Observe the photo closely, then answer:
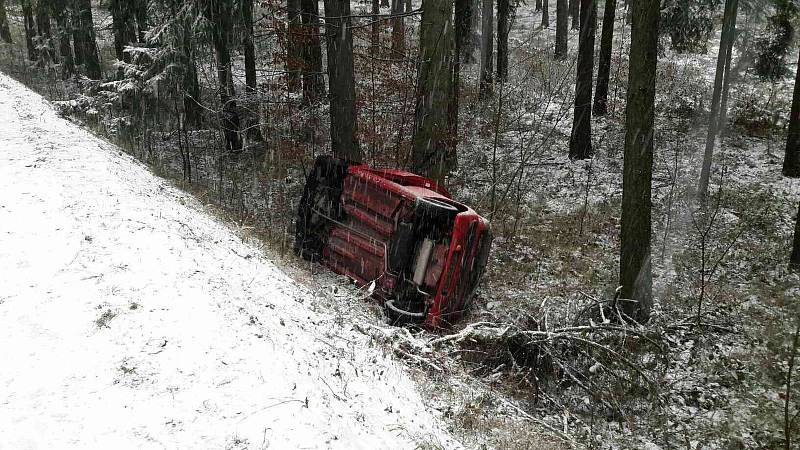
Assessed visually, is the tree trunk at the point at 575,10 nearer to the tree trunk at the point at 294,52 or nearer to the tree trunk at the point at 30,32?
the tree trunk at the point at 294,52

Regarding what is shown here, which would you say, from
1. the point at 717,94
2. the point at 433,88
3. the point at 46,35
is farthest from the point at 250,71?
the point at 46,35

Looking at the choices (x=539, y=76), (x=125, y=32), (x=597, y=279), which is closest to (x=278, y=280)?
(x=597, y=279)

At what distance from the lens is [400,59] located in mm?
12953

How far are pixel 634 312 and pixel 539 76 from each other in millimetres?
15574

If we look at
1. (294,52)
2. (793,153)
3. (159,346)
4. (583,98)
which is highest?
(294,52)

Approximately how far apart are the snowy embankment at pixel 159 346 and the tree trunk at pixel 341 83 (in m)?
5.60

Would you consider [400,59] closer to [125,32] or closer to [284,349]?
[284,349]

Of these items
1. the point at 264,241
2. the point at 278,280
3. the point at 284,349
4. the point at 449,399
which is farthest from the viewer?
the point at 264,241

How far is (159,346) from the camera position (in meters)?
4.15

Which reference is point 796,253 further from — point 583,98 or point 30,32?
point 30,32

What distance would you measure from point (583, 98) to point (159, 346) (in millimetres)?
14106

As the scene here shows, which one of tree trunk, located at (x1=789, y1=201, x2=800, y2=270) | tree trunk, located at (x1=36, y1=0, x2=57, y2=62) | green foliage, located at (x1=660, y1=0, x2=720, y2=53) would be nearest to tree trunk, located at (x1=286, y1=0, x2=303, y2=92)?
tree trunk, located at (x1=789, y1=201, x2=800, y2=270)

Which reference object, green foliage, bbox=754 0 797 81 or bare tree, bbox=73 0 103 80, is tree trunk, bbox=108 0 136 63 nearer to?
bare tree, bbox=73 0 103 80

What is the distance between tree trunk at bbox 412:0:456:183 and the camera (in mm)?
10039
